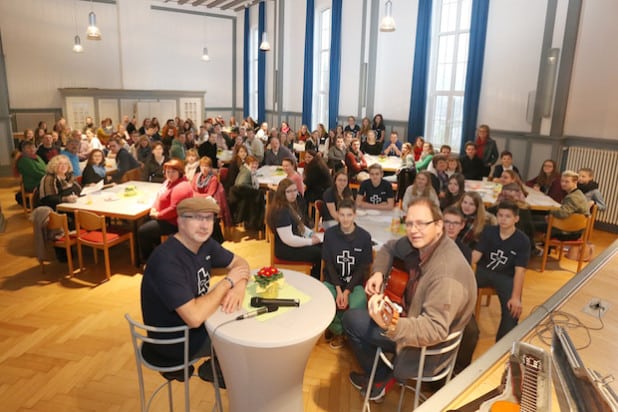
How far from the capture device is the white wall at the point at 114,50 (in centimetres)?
1258

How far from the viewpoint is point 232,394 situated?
8.05ft

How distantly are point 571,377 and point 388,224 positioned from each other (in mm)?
2944

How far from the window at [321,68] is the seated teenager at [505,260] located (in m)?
9.90

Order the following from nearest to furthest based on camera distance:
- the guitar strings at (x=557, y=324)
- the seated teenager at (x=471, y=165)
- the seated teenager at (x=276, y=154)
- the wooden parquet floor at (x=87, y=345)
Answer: the guitar strings at (x=557, y=324)
the wooden parquet floor at (x=87, y=345)
the seated teenager at (x=471, y=165)
the seated teenager at (x=276, y=154)

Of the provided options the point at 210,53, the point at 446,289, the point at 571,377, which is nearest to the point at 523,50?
the point at 446,289

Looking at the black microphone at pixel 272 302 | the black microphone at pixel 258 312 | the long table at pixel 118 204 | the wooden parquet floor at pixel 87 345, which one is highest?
the black microphone at pixel 272 302

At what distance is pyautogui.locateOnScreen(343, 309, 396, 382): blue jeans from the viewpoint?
8.45 ft

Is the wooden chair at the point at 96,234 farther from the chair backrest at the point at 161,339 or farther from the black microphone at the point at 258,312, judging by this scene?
the black microphone at the point at 258,312

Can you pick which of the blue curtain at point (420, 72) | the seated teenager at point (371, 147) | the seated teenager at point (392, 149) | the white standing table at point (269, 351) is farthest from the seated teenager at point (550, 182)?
the white standing table at point (269, 351)

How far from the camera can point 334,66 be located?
459 inches

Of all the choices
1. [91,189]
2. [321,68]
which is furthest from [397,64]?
[91,189]

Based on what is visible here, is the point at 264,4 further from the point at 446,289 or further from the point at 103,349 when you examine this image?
the point at 446,289

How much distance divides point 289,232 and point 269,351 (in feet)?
6.27

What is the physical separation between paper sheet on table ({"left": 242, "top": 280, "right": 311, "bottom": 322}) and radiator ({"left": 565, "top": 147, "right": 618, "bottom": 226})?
6.50 meters
